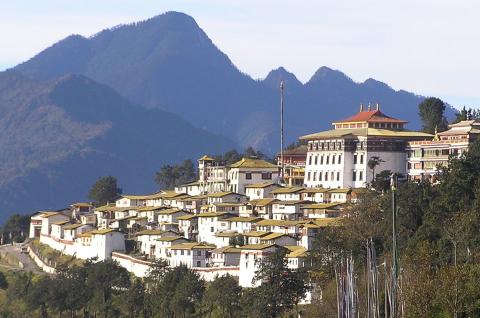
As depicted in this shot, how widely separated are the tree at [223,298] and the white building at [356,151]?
2087 cm

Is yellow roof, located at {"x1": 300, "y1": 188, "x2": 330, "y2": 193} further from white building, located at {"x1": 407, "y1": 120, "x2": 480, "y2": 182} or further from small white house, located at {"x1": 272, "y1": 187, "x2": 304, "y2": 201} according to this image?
white building, located at {"x1": 407, "y1": 120, "x2": 480, "y2": 182}

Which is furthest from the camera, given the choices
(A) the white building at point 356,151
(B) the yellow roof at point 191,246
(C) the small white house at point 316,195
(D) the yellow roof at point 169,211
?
(D) the yellow roof at point 169,211

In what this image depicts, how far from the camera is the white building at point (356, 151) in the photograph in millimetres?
90625

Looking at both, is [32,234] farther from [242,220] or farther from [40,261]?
[242,220]

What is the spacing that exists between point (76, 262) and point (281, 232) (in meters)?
19.4

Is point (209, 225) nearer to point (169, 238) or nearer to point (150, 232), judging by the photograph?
point (169, 238)

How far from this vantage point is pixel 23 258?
10519 centimetres

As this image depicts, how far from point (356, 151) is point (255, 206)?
7.78 meters

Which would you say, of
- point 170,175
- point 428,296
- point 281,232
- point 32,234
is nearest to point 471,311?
point 428,296

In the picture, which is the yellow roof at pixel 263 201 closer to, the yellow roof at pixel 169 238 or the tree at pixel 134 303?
the yellow roof at pixel 169 238

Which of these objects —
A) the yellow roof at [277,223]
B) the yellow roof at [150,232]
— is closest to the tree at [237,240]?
the yellow roof at [277,223]

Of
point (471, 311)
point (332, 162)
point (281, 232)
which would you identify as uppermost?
point (332, 162)

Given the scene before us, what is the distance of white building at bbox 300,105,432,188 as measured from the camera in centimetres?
9062

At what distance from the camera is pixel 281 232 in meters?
82.2
